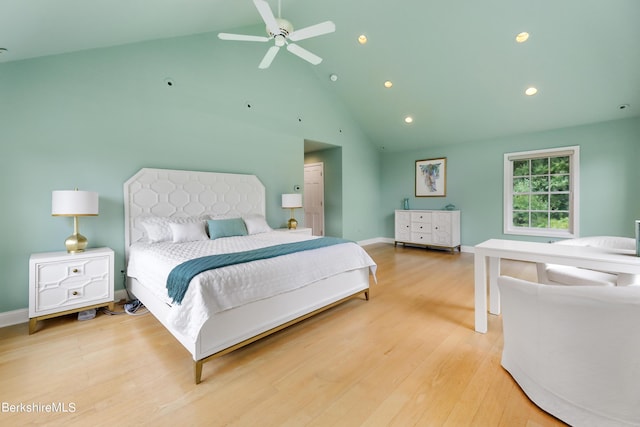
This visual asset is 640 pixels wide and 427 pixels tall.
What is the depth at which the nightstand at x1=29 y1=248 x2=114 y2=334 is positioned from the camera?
2.38 meters

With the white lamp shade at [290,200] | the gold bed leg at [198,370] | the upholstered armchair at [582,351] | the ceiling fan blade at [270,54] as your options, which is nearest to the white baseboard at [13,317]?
the gold bed leg at [198,370]

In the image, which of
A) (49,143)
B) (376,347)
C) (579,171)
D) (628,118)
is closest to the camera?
(376,347)

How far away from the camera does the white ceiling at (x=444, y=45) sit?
260cm

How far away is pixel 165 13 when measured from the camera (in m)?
2.95

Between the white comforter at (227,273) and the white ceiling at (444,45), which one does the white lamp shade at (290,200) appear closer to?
the white comforter at (227,273)

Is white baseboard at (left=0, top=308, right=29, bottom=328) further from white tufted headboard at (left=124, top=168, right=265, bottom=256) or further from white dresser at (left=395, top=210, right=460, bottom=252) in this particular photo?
white dresser at (left=395, top=210, right=460, bottom=252)


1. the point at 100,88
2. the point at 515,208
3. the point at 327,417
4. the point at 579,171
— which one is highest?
the point at 100,88

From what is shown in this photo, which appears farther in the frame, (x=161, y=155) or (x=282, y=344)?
(x=161, y=155)

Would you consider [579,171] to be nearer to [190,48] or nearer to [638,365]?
[638,365]

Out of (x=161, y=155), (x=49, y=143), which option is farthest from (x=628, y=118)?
(x=49, y=143)

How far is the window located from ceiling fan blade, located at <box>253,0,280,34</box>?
501 centimetres

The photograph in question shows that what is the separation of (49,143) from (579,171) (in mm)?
7452

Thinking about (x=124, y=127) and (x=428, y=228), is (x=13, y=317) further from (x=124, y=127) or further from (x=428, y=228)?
(x=428, y=228)

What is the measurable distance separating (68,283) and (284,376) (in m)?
2.28
